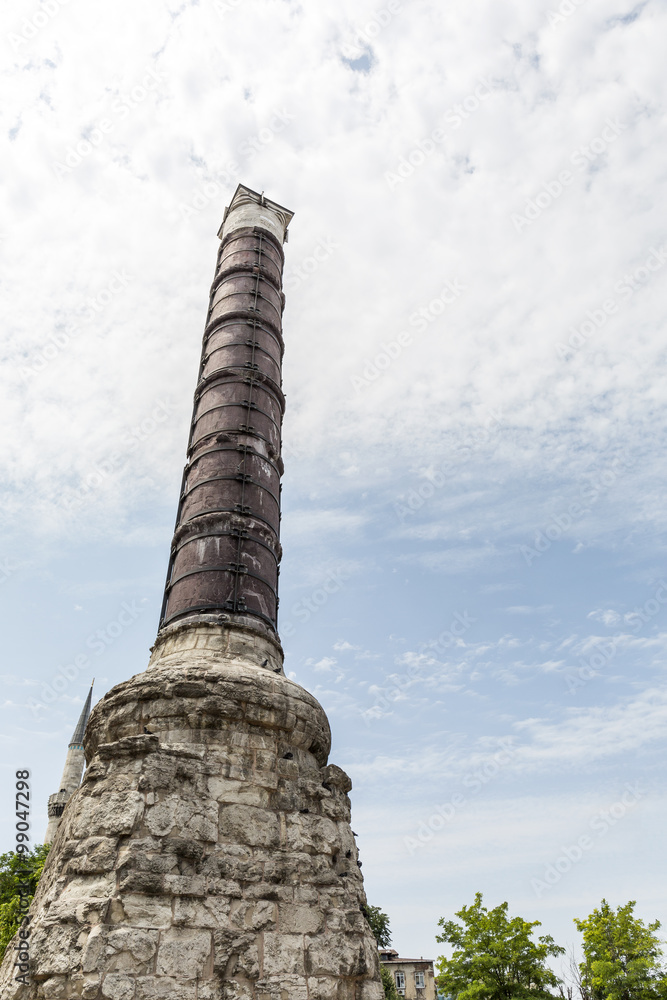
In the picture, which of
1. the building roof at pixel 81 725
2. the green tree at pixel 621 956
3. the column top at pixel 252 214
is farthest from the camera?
the building roof at pixel 81 725

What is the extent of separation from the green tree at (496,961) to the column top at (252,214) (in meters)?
16.4

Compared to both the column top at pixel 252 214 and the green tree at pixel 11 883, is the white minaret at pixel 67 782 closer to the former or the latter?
the green tree at pixel 11 883

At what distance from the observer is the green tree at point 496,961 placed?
48.3 ft

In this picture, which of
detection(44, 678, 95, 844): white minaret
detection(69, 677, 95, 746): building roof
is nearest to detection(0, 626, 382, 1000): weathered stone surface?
detection(44, 678, 95, 844): white minaret

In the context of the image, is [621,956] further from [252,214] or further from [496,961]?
[252,214]

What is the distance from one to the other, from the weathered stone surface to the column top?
7.40 metres

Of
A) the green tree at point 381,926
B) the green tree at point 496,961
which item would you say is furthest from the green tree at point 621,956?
the green tree at point 381,926

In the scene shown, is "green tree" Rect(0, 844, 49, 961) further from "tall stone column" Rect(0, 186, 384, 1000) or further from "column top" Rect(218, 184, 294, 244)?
"column top" Rect(218, 184, 294, 244)

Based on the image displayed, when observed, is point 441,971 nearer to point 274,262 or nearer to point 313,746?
point 313,746

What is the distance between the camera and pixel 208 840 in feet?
14.7

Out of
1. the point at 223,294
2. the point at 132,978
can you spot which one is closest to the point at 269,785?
the point at 132,978

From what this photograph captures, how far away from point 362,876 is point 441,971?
1383 cm

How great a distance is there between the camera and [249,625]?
20.9ft

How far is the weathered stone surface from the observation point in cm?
396
